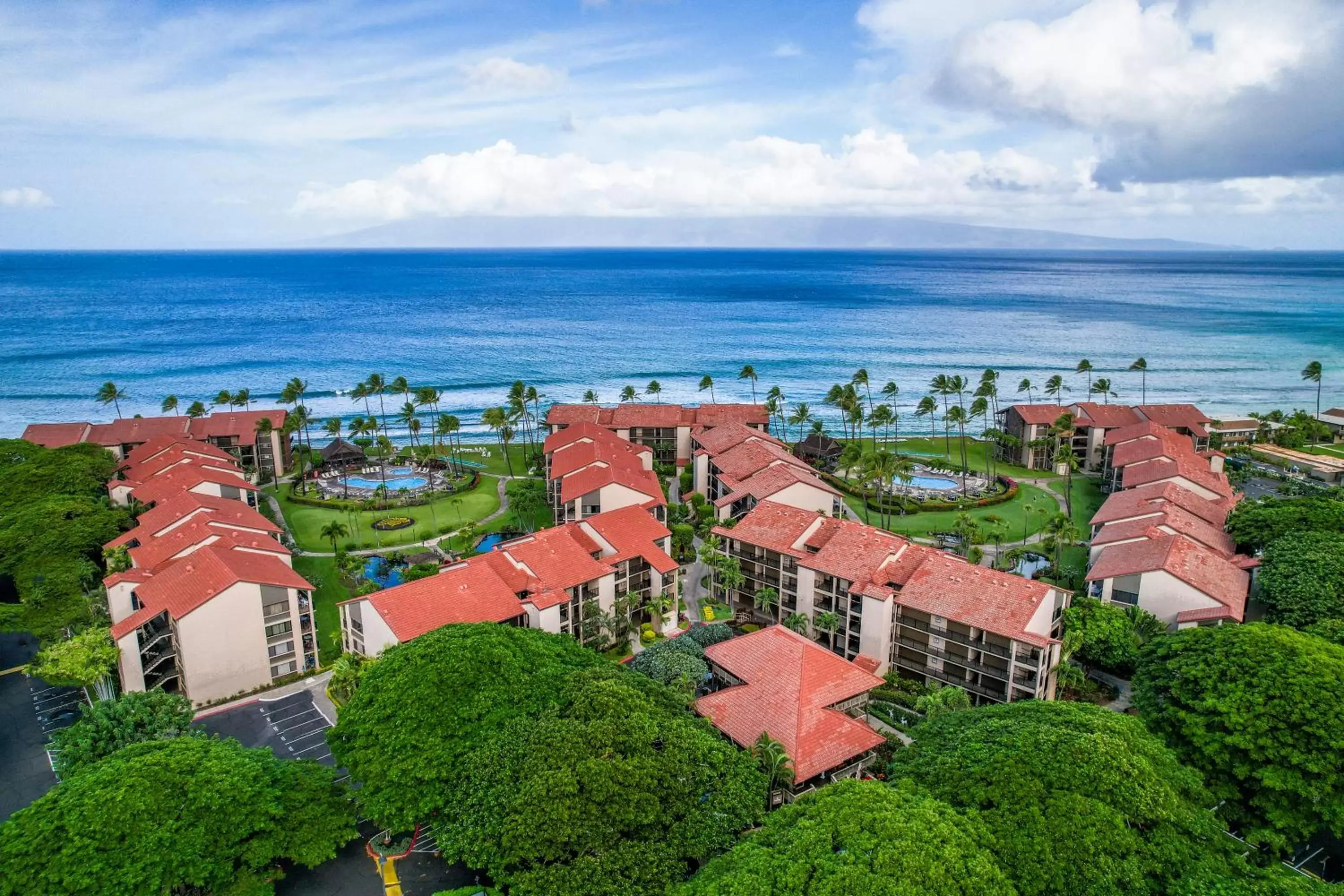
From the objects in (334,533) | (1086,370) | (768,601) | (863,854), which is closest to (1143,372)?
(1086,370)

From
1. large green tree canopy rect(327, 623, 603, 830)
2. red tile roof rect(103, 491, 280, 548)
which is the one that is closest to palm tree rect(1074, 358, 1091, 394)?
large green tree canopy rect(327, 623, 603, 830)

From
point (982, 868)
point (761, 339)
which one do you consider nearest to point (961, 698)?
point (982, 868)

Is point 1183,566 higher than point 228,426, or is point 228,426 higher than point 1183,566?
point 228,426

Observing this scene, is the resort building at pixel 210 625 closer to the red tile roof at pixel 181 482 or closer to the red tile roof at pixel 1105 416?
the red tile roof at pixel 181 482

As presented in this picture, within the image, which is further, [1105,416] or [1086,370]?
[1086,370]

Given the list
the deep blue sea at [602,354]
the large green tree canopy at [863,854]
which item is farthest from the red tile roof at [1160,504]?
the deep blue sea at [602,354]

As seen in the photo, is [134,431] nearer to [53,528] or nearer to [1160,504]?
[53,528]

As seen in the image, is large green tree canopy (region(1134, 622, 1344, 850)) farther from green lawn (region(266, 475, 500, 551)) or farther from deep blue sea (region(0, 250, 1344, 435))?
deep blue sea (region(0, 250, 1344, 435))
